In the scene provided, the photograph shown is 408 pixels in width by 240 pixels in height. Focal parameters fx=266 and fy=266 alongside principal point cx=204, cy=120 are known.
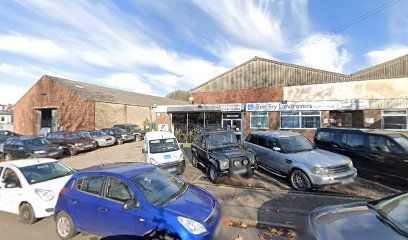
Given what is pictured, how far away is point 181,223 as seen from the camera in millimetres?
4340

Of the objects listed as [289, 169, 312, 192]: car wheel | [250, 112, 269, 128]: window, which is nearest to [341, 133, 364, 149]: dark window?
[289, 169, 312, 192]: car wheel

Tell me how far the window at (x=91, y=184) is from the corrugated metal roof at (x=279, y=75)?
58.9 feet

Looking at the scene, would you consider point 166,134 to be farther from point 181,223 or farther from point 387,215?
point 387,215

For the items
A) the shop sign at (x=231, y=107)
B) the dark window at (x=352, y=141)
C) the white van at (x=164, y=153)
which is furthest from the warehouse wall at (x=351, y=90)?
the white van at (x=164, y=153)

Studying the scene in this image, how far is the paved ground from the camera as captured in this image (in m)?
5.80

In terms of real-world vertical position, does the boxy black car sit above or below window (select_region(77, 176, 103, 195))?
below

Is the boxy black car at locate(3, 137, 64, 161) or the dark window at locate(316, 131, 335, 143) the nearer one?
the dark window at locate(316, 131, 335, 143)

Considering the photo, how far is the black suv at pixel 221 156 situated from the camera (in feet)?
31.7

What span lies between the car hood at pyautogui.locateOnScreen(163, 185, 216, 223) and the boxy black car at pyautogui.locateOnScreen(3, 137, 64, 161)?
47.2 feet

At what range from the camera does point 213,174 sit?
10016 mm

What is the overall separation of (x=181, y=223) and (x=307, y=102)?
16.9 metres

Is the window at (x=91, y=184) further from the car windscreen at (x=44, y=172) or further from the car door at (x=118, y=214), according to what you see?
the car windscreen at (x=44, y=172)

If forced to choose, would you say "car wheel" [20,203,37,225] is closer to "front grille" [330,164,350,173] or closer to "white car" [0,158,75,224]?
"white car" [0,158,75,224]

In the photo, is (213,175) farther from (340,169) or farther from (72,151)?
(72,151)
